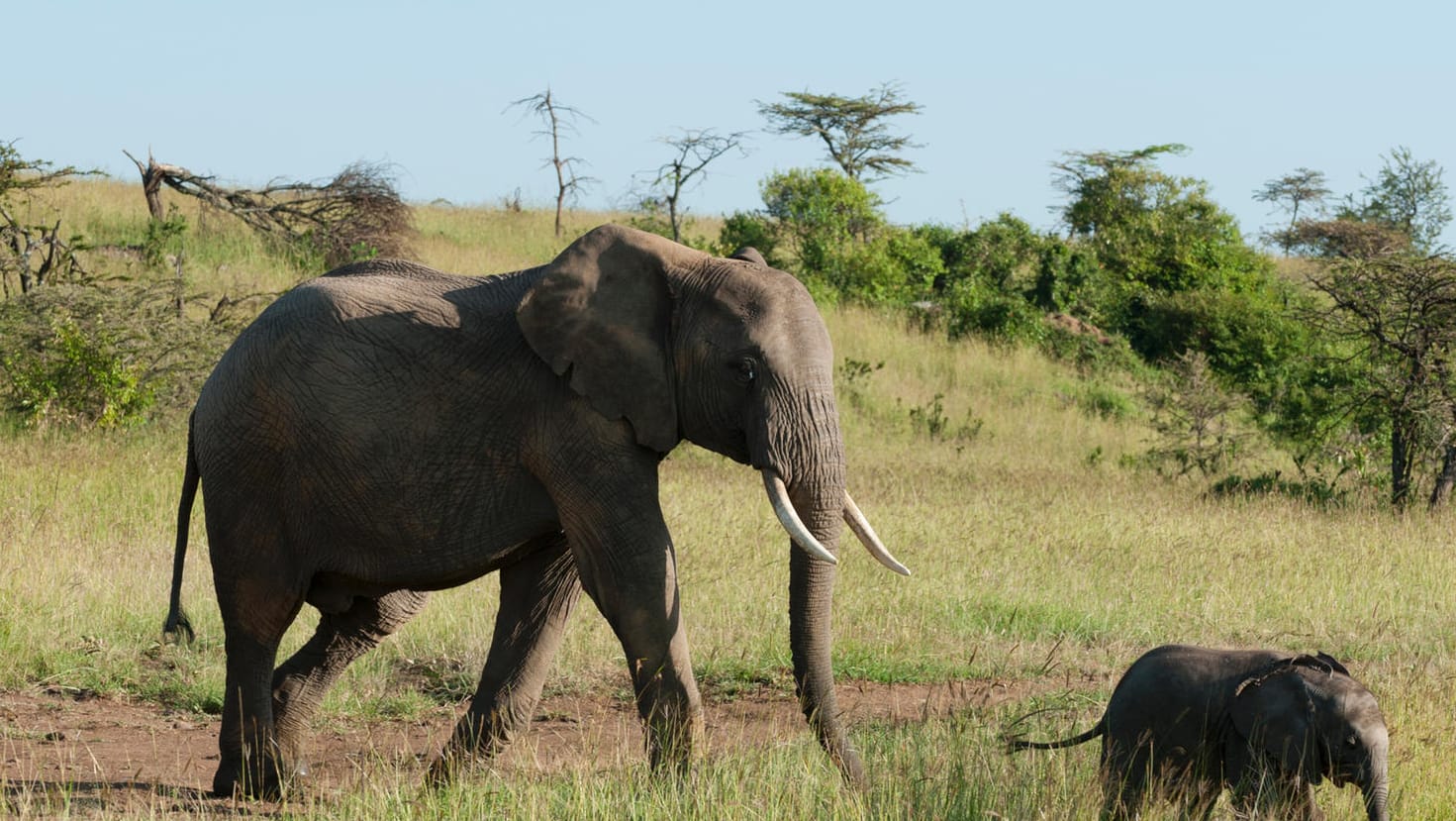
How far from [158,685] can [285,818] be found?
2.93 meters

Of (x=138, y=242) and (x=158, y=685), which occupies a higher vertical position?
(x=138, y=242)

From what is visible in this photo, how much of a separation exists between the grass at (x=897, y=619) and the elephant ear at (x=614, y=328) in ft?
4.07

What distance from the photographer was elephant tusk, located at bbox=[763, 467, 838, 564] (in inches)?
202

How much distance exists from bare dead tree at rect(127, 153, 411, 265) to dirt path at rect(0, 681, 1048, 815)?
601 inches

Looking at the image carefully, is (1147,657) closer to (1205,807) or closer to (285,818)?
(1205,807)

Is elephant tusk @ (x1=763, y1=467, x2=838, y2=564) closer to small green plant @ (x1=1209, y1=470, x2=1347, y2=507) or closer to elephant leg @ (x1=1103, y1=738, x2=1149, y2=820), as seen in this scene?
elephant leg @ (x1=1103, y1=738, x2=1149, y2=820)

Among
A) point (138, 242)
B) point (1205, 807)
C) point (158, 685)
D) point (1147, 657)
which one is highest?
point (138, 242)

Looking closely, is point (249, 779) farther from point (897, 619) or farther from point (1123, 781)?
point (897, 619)

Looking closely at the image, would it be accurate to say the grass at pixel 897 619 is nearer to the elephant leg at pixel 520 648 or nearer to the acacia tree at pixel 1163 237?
the elephant leg at pixel 520 648

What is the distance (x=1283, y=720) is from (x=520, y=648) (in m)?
2.83

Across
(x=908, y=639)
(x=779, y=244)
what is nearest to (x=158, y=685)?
(x=908, y=639)

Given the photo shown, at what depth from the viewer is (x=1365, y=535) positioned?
12516 millimetres

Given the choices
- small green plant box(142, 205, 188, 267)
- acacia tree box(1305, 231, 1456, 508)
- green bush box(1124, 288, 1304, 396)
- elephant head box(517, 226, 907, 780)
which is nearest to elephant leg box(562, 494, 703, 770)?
elephant head box(517, 226, 907, 780)

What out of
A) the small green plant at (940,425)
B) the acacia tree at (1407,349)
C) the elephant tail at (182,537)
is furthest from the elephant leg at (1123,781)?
the small green plant at (940,425)
